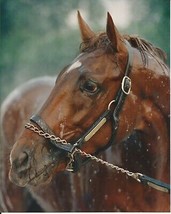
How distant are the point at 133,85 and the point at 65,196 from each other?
0.59 metres

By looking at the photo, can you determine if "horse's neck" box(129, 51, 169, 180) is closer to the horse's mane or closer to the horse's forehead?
the horse's mane

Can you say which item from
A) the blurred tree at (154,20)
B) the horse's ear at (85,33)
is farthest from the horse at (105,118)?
the blurred tree at (154,20)

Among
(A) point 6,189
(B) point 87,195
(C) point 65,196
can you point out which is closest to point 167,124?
(B) point 87,195

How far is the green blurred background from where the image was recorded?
2.19 meters

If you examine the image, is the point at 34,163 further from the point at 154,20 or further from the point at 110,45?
the point at 154,20

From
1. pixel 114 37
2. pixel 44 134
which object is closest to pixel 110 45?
pixel 114 37

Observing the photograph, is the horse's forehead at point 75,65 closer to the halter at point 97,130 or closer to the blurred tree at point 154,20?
the halter at point 97,130

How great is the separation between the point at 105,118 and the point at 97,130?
0.12 ft

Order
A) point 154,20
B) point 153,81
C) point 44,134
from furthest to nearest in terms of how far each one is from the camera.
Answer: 1. point 154,20
2. point 153,81
3. point 44,134

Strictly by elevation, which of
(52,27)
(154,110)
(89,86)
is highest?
(52,27)

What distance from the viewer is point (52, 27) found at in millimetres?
2242

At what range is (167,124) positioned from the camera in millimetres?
1473

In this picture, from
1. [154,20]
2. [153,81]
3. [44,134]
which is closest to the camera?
[44,134]

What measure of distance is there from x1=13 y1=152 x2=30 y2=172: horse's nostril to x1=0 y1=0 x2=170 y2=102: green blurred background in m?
0.89
